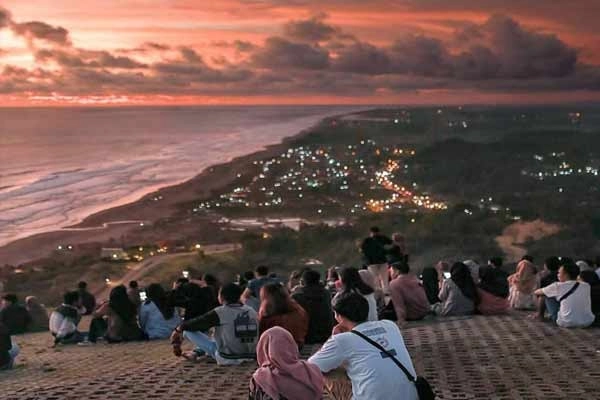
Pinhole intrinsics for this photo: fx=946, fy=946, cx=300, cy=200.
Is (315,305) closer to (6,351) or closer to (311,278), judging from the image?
(311,278)

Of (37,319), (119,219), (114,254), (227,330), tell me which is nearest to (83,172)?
(119,219)

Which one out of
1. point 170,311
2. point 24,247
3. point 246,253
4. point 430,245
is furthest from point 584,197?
point 170,311

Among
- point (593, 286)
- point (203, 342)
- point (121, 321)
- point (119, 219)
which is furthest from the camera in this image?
point (119, 219)

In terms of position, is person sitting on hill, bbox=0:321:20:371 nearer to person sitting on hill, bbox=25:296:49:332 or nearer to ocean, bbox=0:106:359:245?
person sitting on hill, bbox=25:296:49:332

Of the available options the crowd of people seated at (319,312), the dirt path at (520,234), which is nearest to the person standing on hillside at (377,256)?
the crowd of people seated at (319,312)

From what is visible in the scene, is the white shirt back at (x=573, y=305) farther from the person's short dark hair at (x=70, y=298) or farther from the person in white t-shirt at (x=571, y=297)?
the person's short dark hair at (x=70, y=298)
